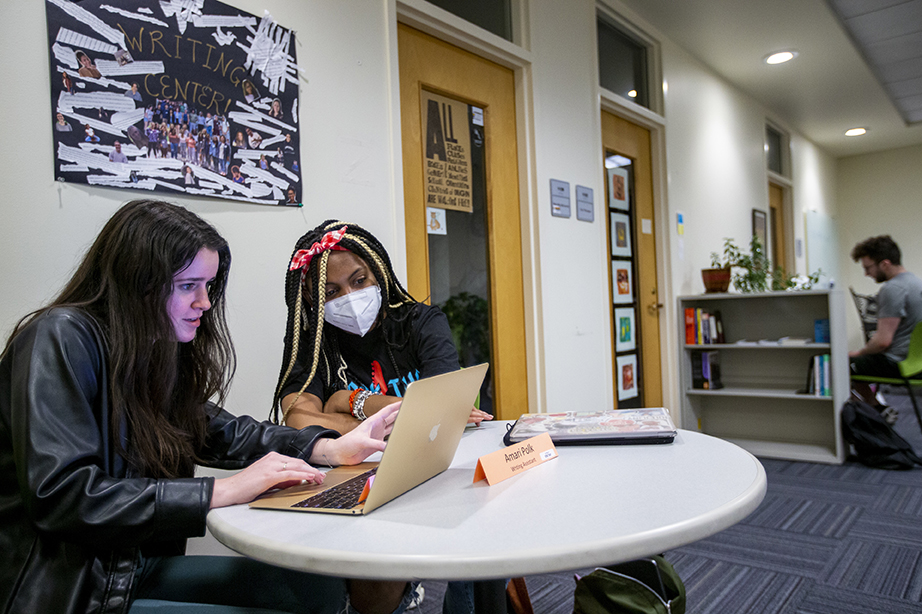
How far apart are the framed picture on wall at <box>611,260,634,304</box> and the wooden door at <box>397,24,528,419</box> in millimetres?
1040

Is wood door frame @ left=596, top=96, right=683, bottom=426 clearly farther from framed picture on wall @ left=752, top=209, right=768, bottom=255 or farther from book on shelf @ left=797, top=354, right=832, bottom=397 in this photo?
framed picture on wall @ left=752, top=209, right=768, bottom=255

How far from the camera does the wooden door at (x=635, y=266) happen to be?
3.92m

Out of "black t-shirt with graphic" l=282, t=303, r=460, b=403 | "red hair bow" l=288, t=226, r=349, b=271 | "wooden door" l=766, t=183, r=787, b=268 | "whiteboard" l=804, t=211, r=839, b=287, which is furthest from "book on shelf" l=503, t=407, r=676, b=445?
"whiteboard" l=804, t=211, r=839, b=287

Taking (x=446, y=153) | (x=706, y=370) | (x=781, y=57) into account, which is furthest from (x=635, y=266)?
(x=781, y=57)

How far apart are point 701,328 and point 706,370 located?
0.94 ft

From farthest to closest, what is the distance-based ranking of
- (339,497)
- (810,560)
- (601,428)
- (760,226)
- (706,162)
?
(760,226), (706,162), (810,560), (601,428), (339,497)

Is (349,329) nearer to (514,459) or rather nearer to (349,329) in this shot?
(349,329)

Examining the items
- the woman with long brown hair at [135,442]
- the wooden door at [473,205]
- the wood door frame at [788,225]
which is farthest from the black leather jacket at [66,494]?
the wood door frame at [788,225]

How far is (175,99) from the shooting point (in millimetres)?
1729

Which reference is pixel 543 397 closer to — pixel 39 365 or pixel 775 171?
pixel 39 365

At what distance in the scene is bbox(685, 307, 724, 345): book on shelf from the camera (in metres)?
4.17

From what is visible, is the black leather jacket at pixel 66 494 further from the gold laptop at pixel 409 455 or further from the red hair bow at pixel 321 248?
the red hair bow at pixel 321 248

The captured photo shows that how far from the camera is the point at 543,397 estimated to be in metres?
3.12

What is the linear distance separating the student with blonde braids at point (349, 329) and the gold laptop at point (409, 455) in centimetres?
65
